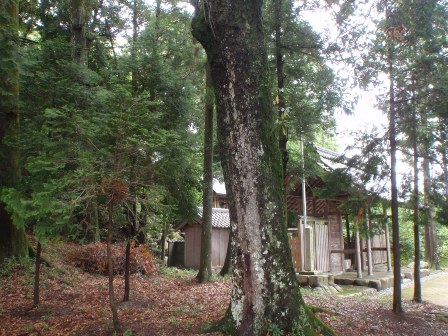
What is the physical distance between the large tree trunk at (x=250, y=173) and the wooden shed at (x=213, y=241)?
14033 mm

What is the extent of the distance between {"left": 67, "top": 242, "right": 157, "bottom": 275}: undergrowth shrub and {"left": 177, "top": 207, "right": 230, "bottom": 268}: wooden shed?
552 cm

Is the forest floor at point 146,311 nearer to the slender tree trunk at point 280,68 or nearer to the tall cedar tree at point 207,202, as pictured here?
the tall cedar tree at point 207,202

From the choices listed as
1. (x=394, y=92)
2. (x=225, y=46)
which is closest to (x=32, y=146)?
(x=225, y=46)

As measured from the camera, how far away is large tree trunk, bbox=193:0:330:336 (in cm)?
527

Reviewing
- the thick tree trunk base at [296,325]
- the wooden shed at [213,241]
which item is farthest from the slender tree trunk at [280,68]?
A: the wooden shed at [213,241]

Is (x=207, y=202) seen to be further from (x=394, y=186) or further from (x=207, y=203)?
(x=394, y=186)

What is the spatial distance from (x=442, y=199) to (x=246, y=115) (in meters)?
6.22

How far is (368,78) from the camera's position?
9.34m

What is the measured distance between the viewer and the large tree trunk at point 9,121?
765cm

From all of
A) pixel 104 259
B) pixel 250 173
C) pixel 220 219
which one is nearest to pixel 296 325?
pixel 250 173

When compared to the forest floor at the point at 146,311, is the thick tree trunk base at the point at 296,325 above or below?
above

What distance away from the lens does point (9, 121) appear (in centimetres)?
1023

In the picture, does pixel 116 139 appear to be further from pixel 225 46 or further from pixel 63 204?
pixel 225 46

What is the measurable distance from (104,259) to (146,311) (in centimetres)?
596
